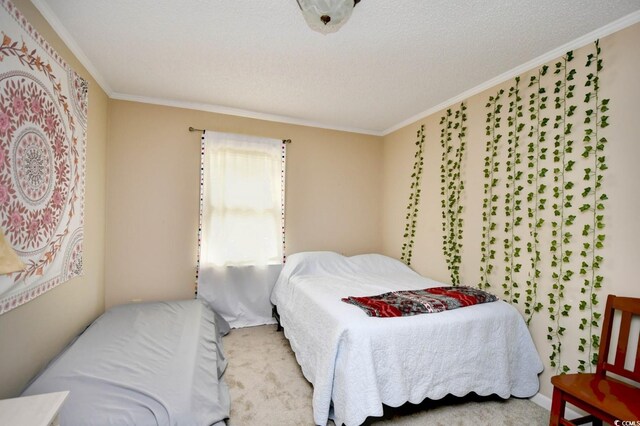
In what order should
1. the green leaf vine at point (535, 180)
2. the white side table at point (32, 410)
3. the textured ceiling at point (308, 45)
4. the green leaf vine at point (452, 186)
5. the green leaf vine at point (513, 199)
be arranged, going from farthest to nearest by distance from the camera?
1. the green leaf vine at point (452, 186)
2. the green leaf vine at point (513, 199)
3. the green leaf vine at point (535, 180)
4. the textured ceiling at point (308, 45)
5. the white side table at point (32, 410)

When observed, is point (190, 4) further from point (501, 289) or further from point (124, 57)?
point (501, 289)

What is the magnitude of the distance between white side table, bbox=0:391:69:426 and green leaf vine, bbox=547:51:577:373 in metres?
2.68

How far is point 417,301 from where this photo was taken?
6.69 ft

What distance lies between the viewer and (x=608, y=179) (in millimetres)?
1754

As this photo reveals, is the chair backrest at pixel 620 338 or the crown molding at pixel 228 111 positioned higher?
the crown molding at pixel 228 111

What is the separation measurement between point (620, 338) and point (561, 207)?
0.82 meters

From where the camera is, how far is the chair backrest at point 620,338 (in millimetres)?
1542

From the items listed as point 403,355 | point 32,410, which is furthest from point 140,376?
point 403,355

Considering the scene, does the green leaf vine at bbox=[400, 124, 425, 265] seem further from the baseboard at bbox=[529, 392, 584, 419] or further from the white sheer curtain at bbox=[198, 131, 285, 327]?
the baseboard at bbox=[529, 392, 584, 419]

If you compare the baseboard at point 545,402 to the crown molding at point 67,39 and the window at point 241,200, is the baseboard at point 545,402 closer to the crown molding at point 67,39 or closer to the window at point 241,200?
the window at point 241,200

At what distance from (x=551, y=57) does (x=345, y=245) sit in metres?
2.63

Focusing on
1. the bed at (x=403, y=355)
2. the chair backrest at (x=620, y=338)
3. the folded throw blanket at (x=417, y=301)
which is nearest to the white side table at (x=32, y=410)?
A: the bed at (x=403, y=355)

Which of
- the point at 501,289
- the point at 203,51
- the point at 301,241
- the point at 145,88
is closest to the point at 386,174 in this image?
the point at 301,241

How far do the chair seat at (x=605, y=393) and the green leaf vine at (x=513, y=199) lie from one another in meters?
0.70
